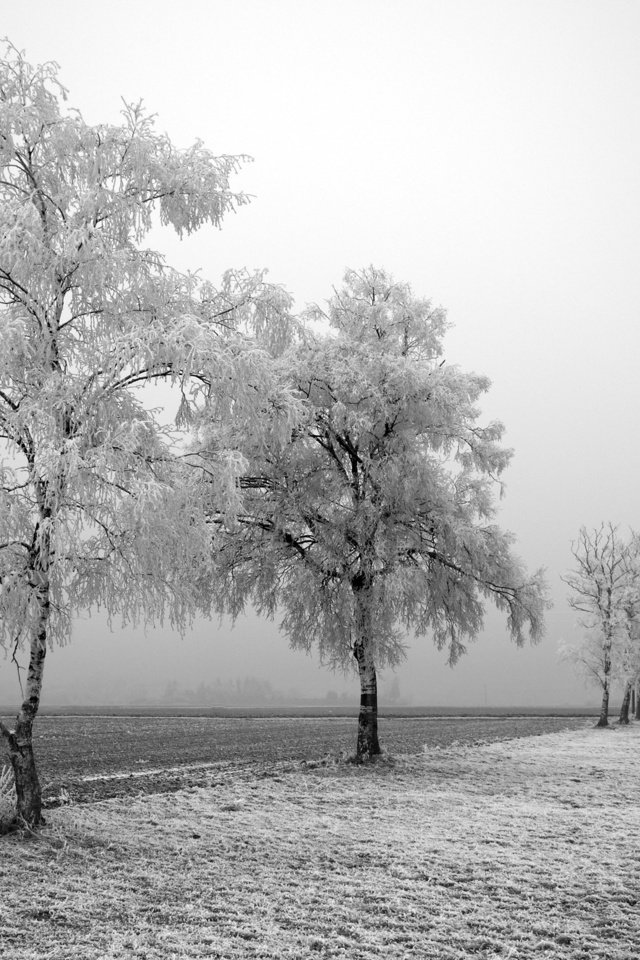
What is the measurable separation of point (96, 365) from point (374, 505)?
362 inches

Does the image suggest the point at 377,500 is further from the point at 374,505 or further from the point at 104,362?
the point at 104,362

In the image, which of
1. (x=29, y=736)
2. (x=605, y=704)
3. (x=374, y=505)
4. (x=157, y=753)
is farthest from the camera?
(x=605, y=704)

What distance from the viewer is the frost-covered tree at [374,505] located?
17.6 m

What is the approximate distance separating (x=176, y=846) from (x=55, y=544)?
412cm

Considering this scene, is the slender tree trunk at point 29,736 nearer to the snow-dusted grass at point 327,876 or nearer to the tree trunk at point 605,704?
the snow-dusted grass at point 327,876

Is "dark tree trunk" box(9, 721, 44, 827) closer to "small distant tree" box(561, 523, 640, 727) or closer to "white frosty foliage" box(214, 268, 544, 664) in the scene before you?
"white frosty foliage" box(214, 268, 544, 664)

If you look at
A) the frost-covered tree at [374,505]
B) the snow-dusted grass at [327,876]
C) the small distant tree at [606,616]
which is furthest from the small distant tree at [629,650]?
the snow-dusted grass at [327,876]

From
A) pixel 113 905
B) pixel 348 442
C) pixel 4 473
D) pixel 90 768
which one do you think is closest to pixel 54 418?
pixel 4 473

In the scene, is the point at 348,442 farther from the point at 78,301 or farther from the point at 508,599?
the point at 78,301

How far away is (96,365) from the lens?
1009 centimetres

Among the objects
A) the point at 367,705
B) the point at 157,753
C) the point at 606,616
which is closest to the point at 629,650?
the point at 606,616

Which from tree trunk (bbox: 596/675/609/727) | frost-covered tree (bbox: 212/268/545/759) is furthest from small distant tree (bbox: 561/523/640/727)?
frost-covered tree (bbox: 212/268/545/759)

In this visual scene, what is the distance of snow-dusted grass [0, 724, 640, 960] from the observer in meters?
6.02

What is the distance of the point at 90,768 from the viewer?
17625mm
